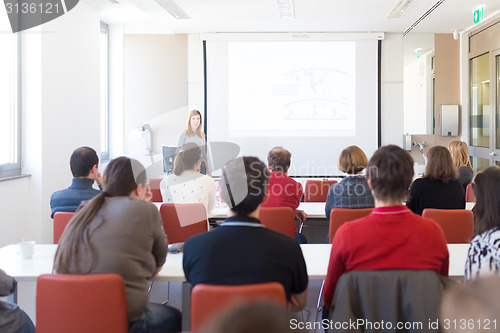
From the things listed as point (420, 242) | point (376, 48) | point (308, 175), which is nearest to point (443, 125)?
point (376, 48)

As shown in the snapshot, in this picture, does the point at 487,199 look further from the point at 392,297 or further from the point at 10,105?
the point at 10,105

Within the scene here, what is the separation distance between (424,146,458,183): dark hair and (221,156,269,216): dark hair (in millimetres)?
2052

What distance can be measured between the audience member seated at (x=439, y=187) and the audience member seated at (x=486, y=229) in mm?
1493

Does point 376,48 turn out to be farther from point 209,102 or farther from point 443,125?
point 209,102

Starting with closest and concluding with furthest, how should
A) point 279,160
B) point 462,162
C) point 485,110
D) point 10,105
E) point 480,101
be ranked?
1. point 279,160
2. point 462,162
3. point 10,105
4. point 485,110
5. point 480,101

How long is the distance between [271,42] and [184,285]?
619 cm

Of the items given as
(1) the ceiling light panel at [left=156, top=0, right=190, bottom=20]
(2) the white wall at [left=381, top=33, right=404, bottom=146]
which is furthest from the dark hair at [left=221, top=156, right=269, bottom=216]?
(2) the white wall at [left=381, top=33, right=404, bottom=146]

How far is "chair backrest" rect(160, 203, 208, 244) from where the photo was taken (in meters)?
3.54

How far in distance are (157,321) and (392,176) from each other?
1.25 m

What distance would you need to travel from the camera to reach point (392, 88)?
26.5ft

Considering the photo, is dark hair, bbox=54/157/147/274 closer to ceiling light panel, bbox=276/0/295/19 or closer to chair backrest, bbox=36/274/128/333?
chair backrest, bbox=36/274/128/333

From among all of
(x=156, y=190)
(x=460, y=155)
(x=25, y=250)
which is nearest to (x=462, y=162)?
(x=460, y=155)

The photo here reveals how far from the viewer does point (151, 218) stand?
2209mm

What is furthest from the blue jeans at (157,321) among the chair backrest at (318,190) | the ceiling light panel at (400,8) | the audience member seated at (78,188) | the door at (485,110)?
the door at (485,110)
